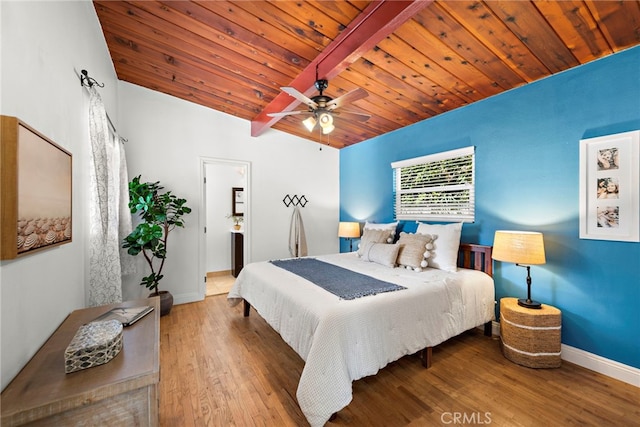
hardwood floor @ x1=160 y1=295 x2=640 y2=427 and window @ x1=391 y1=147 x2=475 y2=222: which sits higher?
window @ x1=391 y1=147 x2=475 y2=222

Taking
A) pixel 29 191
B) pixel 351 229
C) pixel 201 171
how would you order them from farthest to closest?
pixel 351 229 → pixel 201 171 → pixel 29 191

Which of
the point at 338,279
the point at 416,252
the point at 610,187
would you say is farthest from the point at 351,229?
the point at 610,187

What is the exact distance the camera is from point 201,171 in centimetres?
389

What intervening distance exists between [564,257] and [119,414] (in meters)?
3.29

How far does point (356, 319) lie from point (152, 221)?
2.85 m

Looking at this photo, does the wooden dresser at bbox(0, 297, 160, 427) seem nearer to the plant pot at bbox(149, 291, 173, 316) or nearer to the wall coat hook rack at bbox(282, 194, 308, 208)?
the plant pot at bbox(149, 291, 173, 316)

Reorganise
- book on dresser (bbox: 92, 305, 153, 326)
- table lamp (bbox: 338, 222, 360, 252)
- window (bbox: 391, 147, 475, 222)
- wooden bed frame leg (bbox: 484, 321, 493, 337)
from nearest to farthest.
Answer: book on dresser (bbox: 92, 305, 153, 326), wooden bed frame leg (bbox: 484, 321, 493, 337), window (bbox: 391, 147, 475, 222), table lamp (bbox: 338, 222, 360, 252)

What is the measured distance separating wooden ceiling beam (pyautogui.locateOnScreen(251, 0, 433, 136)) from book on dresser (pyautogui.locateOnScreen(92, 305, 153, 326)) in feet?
7.89

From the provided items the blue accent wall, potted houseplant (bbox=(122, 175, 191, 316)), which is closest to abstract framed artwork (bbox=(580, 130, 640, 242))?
the blue accent wall

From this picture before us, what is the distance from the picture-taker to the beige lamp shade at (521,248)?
7.12 feet

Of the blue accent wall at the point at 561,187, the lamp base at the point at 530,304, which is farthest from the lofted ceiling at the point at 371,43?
the lamp base at the point at 530,304

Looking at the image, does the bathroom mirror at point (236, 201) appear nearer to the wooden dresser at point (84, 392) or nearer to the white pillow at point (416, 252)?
the white pillow at point (416, 252)

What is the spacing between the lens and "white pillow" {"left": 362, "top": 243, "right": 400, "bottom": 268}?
9.79 ft

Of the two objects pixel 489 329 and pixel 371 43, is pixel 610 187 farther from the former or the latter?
pixel 371 43
